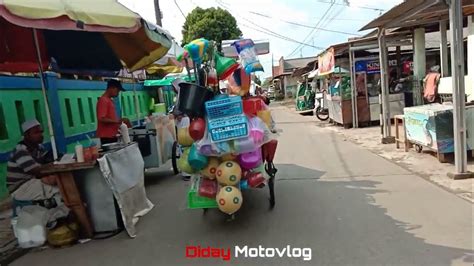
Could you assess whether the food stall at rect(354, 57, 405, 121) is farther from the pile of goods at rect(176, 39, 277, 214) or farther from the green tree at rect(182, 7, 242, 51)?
the green tree at rect(182, 7, 242, 51)

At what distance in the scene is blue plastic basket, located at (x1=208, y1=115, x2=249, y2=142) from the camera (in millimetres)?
4621

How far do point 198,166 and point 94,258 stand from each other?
4.82 feet

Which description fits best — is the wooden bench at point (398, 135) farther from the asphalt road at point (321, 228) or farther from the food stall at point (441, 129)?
the asphalt road at point (321, 228)

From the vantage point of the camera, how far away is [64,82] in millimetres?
9203

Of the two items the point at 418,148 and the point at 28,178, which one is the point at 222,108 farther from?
the point at 418,148

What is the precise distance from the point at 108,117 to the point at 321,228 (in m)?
3.81

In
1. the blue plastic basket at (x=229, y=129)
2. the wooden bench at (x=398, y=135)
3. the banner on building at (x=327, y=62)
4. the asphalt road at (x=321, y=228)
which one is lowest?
the asphalt road at (x=321, y=228)

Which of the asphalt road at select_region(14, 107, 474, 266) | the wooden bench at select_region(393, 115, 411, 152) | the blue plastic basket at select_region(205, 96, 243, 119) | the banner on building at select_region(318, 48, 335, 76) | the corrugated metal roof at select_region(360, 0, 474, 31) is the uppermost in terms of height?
the corrugated metal roof at select_region(360, 0, 474, 31)

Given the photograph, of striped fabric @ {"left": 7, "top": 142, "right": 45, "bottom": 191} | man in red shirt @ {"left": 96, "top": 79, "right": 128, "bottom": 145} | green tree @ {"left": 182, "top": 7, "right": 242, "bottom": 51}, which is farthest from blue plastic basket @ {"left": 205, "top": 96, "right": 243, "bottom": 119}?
green tree @ {"left": 182, "top": 7, "right": 242, "bottom": 51}

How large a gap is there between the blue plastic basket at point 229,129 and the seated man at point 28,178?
6.60 feet

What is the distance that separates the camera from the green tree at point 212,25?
106 feet

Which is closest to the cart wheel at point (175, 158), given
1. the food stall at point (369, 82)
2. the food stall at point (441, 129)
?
the food stall at point (441, 129)

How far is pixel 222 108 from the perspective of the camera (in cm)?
472

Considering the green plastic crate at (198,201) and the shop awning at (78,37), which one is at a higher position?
the shop awning at (78,37)
